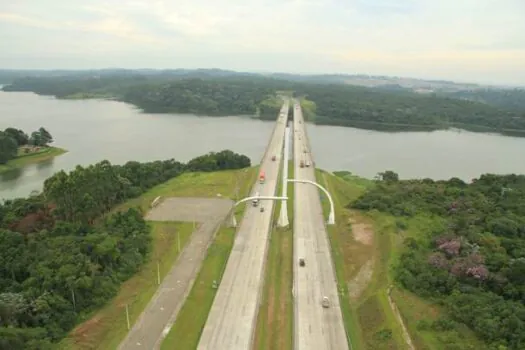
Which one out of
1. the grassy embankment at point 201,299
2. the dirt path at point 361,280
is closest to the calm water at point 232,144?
the grassy embankment at point 201,299

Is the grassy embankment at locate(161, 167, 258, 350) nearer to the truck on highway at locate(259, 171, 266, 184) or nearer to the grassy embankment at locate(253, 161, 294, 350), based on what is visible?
the grassy embankment at locate(253, 161, 294, 350)

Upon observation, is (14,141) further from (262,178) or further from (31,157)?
(262,178)

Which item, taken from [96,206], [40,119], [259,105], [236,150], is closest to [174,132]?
[236,150]

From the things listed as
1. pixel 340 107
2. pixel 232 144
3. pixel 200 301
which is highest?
pixel 340 107

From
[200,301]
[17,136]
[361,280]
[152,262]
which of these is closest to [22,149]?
[17,136]

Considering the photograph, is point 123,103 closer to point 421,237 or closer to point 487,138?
point 487,138

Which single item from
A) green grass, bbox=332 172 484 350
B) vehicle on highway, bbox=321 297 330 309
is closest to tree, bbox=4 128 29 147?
green grass, bbox=332 172 484 350
